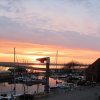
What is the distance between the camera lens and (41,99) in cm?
5662

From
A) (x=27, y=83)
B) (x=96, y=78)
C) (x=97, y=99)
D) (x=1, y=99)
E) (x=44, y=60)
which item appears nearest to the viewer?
(x=97, y=99)

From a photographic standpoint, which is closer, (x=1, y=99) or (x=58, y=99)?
(x=58, y=99)

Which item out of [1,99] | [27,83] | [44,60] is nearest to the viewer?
[1,99]

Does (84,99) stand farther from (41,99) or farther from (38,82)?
(38,82)

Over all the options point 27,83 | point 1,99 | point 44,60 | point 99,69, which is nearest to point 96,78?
point 99,69

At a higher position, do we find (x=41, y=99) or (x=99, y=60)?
(x=99, y=60)

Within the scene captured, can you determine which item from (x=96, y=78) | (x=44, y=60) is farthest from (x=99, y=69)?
(x=44, y=60)

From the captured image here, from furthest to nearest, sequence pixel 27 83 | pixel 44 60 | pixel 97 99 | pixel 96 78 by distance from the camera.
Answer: pixel 27 83, pixel 96 78, pixel 44 60, pixel 97 99

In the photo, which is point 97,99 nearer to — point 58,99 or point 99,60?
point 58,99

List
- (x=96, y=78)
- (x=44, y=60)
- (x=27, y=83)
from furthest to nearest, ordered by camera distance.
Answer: (x=27, y=83) < (x=96, y=78) < (x=44, y=60)

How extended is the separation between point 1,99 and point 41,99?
816cm

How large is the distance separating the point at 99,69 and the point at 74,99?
45.8 metres

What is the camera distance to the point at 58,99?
185 feet

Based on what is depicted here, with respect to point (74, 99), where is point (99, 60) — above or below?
above
